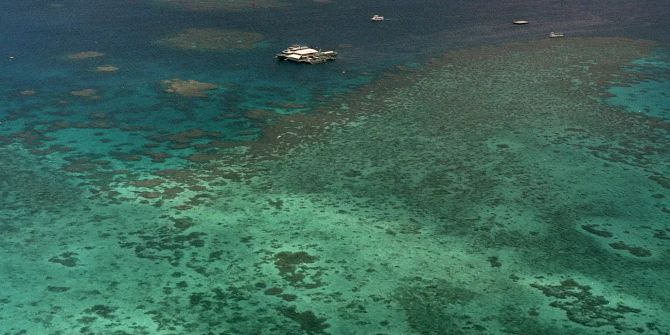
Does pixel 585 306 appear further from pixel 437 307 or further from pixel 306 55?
pixel 306 55

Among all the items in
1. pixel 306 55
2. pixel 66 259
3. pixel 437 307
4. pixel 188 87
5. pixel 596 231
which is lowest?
pixel 437 307

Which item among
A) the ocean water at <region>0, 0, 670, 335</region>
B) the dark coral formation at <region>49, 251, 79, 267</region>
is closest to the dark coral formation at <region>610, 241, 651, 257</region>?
the ocean water at <region>0, 0, 670, 335</region>

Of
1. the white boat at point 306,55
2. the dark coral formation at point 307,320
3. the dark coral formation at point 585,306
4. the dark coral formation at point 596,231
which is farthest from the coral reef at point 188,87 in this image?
the dark coral formation at point 585,306

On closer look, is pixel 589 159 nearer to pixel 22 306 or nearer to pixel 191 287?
pixel 191 287

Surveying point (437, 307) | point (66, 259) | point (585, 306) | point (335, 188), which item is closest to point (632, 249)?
point (585, 306)

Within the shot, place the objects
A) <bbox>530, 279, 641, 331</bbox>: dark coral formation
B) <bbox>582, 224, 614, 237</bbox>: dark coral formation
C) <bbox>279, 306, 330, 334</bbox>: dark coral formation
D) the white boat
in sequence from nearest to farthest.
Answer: <bbox>279, 306, 330, 334</bbox>: dark coral formation → <bbox>530, 279, 641, 331</bbox>: dark coral formation → <bbox>582, 224, 614, 237</bbox>: dark coral formation → the white boat

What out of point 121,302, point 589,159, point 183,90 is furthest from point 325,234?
point 183,90

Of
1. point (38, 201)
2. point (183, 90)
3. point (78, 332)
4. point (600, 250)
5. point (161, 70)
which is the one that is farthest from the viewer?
point (161, 70)

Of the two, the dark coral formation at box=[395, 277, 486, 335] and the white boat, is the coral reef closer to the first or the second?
the white boat

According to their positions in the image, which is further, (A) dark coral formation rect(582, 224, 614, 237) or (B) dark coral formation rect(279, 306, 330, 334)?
(A) dark coral formation rect(582, 224, 614, 237)
